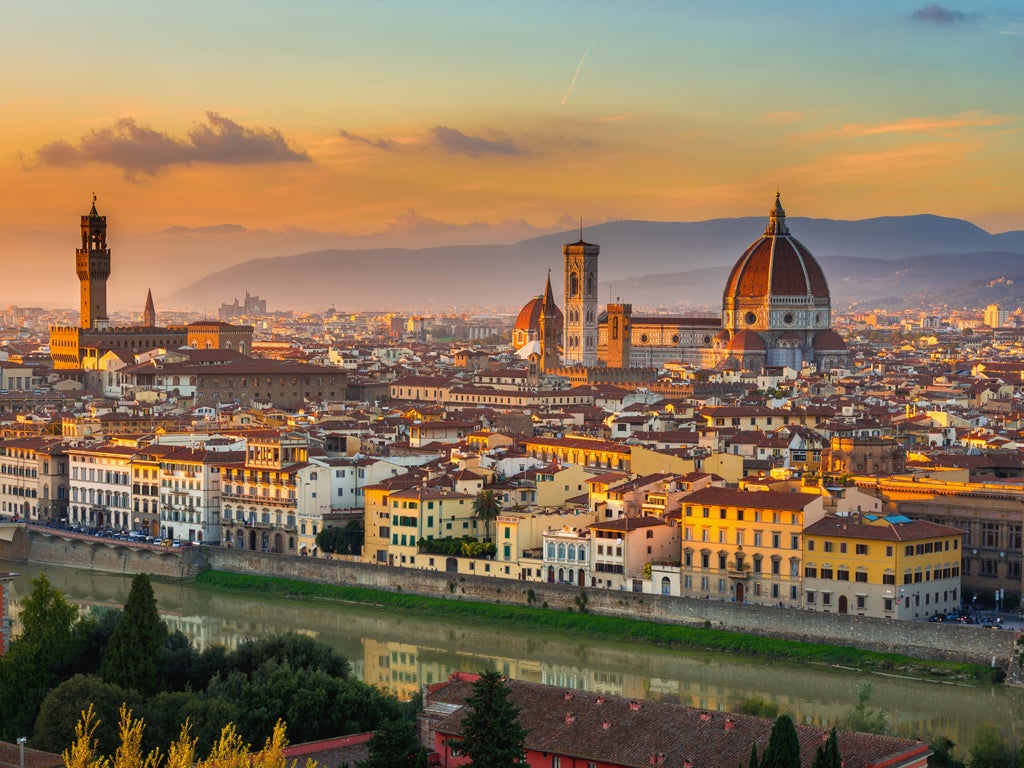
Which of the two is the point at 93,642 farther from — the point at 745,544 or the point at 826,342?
the point at 826,342

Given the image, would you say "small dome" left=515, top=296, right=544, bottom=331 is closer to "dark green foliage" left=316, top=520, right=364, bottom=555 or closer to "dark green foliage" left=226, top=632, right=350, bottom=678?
"dark green foliage" left=316, top=520, right=364, bottom=555

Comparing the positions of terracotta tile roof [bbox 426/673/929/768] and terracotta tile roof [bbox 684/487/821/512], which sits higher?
terracotta tile roof [bbox 684/487/821/512]

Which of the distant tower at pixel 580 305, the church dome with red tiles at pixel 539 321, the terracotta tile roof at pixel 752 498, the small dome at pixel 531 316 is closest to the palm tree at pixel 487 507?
the terracotta tile roof at pixel 752 498

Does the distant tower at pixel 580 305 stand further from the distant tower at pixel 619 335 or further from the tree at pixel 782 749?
the tree at pixel 782 749

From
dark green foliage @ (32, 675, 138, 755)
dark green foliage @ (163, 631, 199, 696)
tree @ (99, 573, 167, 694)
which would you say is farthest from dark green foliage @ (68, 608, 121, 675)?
dark green foliage @ (32, 675, 138, 755)

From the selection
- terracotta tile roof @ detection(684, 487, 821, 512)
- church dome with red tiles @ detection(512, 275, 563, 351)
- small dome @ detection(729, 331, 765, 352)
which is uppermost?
church dome with red tiles @ detection(512, 275, 563, 351)
